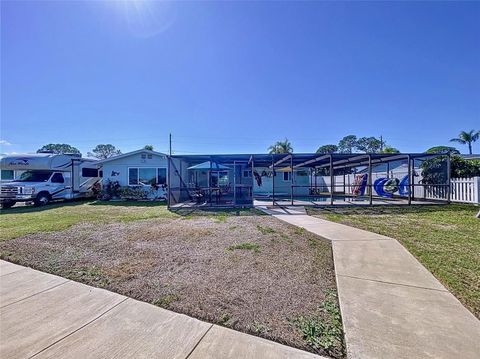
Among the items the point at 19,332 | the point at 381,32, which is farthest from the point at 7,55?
the point at 381,32

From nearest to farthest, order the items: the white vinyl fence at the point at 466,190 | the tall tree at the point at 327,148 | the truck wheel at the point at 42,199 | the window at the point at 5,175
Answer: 1. the white vinyl fence at the point at 466,190
2. the truck wheel at the point at 42,199
3. the window at the point at 5,175
4. the tall tree at the point at 327,148

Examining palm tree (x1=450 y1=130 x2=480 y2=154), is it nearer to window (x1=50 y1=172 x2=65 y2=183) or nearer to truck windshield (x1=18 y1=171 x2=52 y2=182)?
window (x1=50 y1=172 x2=65 y2=183)

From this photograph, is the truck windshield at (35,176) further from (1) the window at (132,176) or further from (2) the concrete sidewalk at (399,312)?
(2) the concrete sidewalk at (399,312)

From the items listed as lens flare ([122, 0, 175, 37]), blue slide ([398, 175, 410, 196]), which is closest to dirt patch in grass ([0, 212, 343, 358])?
lens flare ([122, 0, 175, 37])

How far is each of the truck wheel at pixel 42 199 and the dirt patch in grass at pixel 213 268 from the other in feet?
33.3

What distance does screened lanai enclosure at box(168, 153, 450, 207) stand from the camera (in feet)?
42.2

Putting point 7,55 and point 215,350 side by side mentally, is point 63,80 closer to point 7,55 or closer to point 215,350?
point 7,55

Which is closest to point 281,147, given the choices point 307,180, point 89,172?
point 307,180

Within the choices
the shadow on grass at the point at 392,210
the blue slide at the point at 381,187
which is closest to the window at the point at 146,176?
the shadow on grass at the point at 392,210

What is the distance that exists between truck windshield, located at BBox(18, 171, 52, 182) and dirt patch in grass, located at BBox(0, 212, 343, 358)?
419 inches

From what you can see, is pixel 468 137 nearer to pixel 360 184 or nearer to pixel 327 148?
pixel 327 148

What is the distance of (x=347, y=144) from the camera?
224 feet

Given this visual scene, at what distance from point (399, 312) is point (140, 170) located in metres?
16.8

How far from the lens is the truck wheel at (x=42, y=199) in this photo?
14133 millimetres
